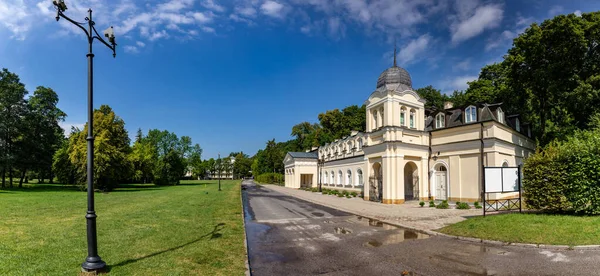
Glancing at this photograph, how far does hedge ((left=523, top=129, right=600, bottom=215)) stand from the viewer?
1250cm

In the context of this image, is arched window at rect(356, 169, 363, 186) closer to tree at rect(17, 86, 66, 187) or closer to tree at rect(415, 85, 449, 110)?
tree at rect(415, 85, 449, 110)

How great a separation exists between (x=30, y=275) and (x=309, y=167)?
50509mm

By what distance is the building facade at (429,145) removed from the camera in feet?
78.2

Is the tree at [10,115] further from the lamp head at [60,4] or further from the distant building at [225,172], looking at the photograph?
the distant building at [225,172]

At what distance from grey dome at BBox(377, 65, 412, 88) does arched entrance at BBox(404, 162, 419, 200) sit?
7316 mm

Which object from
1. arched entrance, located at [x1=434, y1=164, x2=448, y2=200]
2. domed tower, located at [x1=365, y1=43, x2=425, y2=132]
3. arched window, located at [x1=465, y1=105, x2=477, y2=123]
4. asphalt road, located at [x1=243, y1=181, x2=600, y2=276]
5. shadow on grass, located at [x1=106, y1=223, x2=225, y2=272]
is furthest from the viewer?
arched entrance, located at [x1=434, y1=164, x2=448, y2=200]

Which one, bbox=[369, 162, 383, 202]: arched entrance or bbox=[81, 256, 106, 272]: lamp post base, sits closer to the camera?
bbox=[81, 256, 106, 272]: lamp post base

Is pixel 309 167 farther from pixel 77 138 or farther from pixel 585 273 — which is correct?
pixel 585 273

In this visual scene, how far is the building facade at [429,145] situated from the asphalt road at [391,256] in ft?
41.5

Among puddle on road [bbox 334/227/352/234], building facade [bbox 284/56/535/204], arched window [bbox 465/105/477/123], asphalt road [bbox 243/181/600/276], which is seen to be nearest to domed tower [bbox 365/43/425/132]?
building facade [bbox 284/56/535/204]

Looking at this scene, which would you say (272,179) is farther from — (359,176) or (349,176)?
(359,176)

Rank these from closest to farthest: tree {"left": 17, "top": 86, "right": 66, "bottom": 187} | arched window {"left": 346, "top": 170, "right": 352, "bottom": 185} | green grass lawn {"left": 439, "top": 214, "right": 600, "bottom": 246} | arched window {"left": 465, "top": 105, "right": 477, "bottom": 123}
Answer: green grass lawn {"left": 439, "top": 214, "right": 600, "bottom": 246} < arched window {"left": 465, "top": 105, "right": 477, "bottom": 123} < arched window {"left": 346, "top": 170, "right": 352, "bottom": 185} < tree {"left": 17, "top": 86, "right": 66, "bottom": 187}

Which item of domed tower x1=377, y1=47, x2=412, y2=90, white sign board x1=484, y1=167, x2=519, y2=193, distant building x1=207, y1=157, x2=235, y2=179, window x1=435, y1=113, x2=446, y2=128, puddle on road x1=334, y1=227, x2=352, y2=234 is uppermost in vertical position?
domed tower x1=377, y1=47, x2=412, y2=90

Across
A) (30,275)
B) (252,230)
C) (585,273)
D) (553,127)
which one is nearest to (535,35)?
(553,127)
